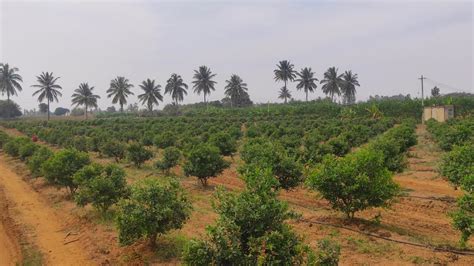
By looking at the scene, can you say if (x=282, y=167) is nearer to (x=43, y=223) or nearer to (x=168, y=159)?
(x=168, y=159)

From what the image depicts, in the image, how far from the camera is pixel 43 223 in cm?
1695

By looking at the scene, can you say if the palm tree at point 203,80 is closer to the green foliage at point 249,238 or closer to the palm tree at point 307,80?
the palm tree at point 307,80

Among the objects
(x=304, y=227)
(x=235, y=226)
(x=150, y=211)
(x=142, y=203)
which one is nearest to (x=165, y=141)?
(x=304, y=227)

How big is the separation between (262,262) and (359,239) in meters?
5.85

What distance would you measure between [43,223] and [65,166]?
3.14m

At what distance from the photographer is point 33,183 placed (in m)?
25.6

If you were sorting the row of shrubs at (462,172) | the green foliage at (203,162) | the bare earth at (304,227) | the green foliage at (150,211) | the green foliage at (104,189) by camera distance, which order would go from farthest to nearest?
1. the green foliage at (203,162)
2. the green foliage at (104,189)
3. the bare earth at (304,227)
4. the green foliage at (150,211)
5. the row of shrubs at (462,172)

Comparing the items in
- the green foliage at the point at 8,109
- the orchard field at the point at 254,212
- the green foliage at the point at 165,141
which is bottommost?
the orchard field at the point at 254,212

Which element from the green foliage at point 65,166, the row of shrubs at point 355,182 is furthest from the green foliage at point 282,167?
the green foliage at point 65,166

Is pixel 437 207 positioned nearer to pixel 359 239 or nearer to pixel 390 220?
pixel 390 220

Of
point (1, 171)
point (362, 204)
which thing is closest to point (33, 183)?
point (1, 171)

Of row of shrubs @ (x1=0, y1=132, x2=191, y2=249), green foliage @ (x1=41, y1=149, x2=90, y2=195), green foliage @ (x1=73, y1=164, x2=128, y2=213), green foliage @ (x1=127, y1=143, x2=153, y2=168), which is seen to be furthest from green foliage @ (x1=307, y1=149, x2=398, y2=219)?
green foliage @ (x1=127, y1=143, x2=153, y2=168)

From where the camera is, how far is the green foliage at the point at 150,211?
37.8ft

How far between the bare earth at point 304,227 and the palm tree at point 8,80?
7573 cm
